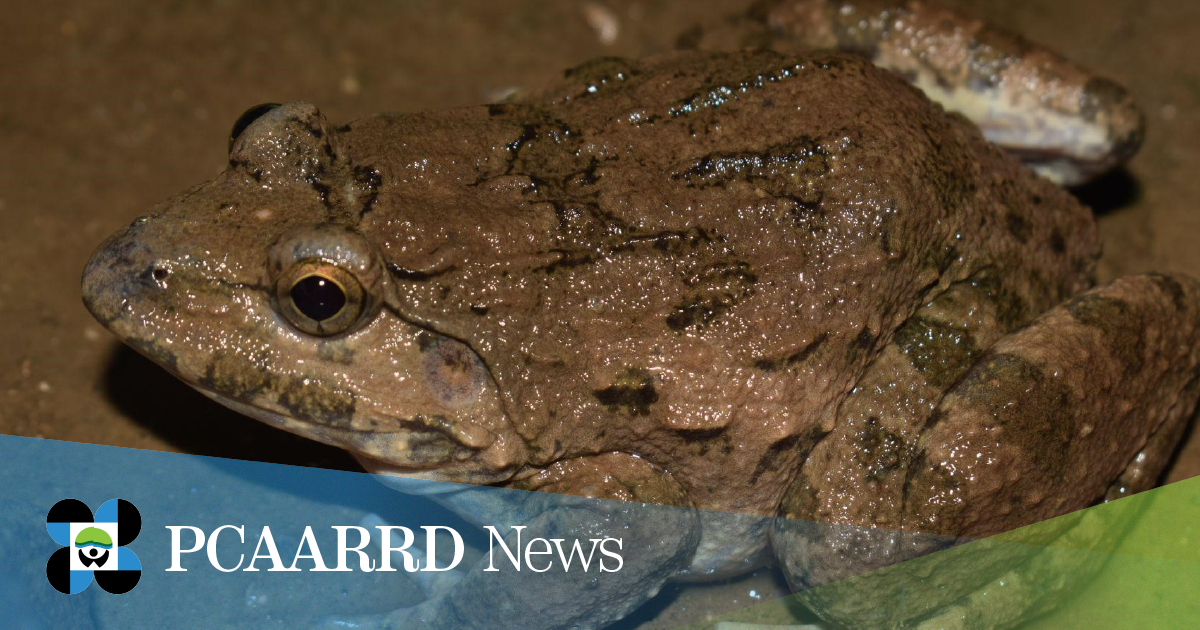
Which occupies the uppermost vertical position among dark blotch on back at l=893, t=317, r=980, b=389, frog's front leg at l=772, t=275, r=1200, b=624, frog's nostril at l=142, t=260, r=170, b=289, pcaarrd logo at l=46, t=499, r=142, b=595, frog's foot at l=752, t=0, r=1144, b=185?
frog's foot at l=752, t=0, r=1144, b=185

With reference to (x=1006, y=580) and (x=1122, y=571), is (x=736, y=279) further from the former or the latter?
(x=1122, y=571)

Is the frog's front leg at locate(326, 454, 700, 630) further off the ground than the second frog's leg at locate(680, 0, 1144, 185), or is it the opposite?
the second frog's leg at locate(680, 0, 1144, 185)

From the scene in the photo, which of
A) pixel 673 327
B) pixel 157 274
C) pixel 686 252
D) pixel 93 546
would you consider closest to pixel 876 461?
pixel 673 327

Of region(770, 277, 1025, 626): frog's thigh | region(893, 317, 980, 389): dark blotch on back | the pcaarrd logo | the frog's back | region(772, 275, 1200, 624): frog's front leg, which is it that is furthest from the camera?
the pcaarrd logo

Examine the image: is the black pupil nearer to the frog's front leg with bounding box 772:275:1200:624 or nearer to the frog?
the frog
